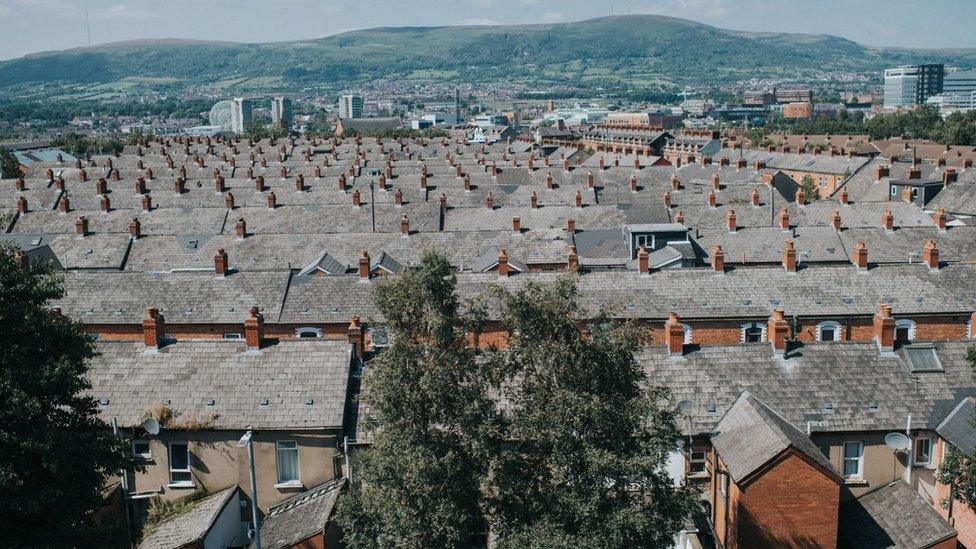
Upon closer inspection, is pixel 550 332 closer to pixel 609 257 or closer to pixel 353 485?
pixel 353 485

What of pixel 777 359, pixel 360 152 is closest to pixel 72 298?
pixel 777 359

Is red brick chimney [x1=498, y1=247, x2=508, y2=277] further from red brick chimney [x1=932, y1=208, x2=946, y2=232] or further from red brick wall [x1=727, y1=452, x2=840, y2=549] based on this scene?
red brick chimney [x1=932, y1=208, x2=946, y2=232]

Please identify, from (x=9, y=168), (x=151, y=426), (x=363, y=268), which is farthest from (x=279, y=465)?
(x=9, y=168)

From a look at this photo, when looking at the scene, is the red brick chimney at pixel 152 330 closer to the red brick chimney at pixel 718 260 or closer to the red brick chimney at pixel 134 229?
the red brick chimney at pixel 718 260

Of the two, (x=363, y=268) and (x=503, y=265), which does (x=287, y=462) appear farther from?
(x=503, y=265)

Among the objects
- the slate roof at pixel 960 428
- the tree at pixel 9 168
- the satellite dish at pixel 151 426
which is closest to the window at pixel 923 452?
the slate roof at pixel 960 428

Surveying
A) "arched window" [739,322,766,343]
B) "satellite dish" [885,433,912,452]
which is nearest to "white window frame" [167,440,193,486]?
"satellite dish" [885,433,912,452]
